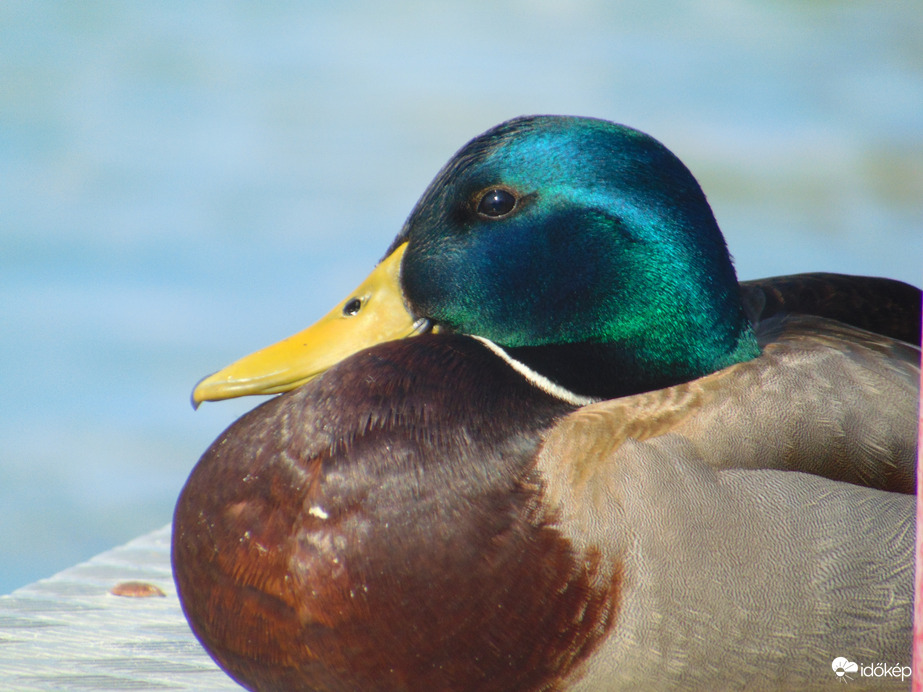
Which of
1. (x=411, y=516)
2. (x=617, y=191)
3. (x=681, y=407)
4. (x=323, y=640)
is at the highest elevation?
(x=617, y=191)

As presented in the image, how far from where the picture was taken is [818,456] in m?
1.98

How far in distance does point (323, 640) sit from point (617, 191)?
86cm

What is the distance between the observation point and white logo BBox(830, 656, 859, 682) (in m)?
1.90

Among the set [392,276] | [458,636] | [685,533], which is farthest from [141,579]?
[685,533]

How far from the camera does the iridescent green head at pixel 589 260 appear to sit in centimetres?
216

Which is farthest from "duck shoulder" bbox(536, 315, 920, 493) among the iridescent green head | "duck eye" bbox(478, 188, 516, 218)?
"duck eye" bbox(478, 188, 516, 218)

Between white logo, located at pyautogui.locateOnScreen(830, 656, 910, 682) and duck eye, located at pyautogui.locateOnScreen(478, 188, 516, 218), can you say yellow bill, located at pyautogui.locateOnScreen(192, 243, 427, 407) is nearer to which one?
duck eye, located at pyautogui.locateOnScreen(478, 188, 516, 218)

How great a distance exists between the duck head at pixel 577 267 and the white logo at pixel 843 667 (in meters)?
0.53

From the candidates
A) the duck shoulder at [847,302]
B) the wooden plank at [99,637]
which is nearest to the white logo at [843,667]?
the duck shoulder at [847,302]

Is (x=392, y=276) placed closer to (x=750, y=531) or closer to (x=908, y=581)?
(x=750, y=531)

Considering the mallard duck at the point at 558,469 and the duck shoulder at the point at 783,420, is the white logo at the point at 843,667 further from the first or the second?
the duck shoulder at the point at 783,420

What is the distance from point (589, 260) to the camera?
2164 millimetres

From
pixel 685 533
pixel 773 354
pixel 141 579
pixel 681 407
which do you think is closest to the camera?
pixel 685 533

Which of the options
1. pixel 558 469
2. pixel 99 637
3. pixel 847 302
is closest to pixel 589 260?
pixel 558 469
